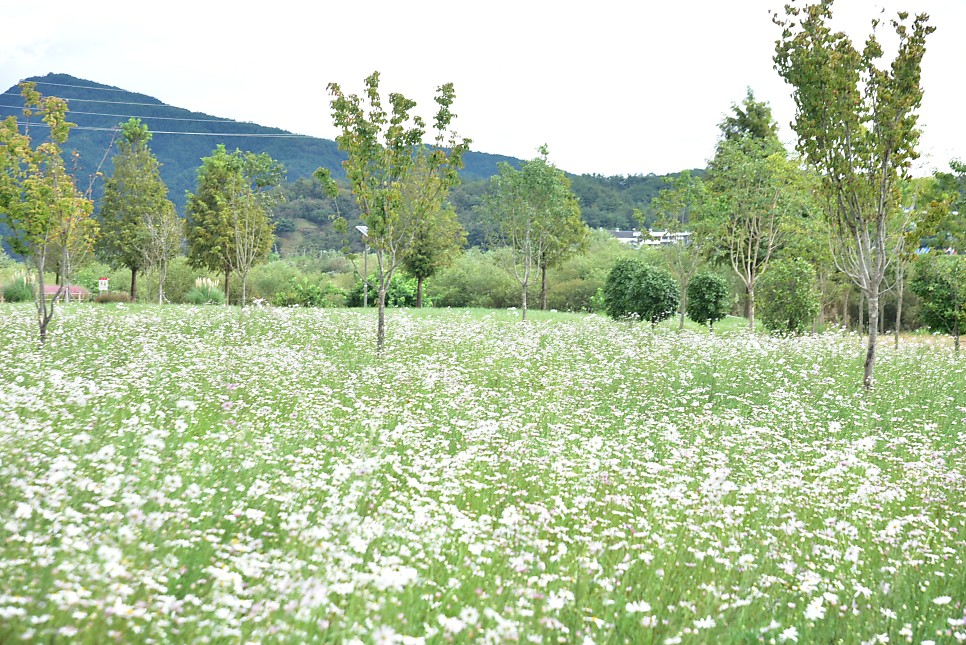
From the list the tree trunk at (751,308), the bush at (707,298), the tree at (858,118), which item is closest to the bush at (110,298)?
the bush at (707,298)

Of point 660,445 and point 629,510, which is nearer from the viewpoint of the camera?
point 629,510

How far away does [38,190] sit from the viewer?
579 inches

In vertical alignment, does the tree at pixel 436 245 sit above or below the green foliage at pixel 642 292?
above

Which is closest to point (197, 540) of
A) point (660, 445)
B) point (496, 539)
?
point (496, 539)

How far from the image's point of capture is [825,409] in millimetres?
11344

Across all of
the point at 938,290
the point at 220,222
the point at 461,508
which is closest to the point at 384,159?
the point at 461,508

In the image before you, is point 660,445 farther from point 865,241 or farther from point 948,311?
Result: point 948,311

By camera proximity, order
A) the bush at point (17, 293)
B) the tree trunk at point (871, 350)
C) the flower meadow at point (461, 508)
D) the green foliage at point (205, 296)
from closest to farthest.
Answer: the flower meadow at point (461, 508), the tree trunk at point (871, 350), the bush at point (17, 293), the green foliage at point (205, 296)

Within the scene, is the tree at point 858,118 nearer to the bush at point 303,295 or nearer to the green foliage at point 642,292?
the green foliage at point 642,292

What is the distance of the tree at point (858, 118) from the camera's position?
1307cm

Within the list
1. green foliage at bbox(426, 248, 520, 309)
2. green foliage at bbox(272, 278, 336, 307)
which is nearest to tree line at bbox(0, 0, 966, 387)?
green foliage at bbox(272, 278, 336, 307)

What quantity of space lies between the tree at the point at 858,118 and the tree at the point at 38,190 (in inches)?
587

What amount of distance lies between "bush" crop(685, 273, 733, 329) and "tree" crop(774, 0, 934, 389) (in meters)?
16.9

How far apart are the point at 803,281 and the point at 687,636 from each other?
2560 cm
